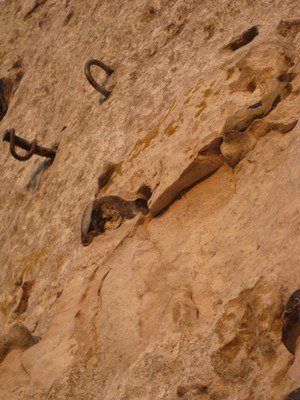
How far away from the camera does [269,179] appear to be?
290 cm

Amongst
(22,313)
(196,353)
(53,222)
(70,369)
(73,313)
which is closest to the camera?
(196,353)

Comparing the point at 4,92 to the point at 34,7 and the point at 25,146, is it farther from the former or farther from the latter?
the point at 25,146

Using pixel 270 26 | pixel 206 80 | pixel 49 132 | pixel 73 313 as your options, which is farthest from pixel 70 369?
pixel 49 132

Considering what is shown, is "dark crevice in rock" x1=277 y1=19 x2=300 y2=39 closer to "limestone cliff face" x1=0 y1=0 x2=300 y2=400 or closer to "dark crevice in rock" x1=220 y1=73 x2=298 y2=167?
"limestone cliff face" x1=0 y1=0 x2=300 y2=400

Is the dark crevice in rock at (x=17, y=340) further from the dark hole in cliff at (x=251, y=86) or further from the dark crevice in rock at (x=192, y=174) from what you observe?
the dark hole in cliff at (x=251, y=86)

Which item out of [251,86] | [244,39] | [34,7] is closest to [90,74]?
[244,39]

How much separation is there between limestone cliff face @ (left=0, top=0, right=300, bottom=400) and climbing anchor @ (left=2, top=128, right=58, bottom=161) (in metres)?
0.10

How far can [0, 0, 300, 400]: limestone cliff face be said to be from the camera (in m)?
2.57

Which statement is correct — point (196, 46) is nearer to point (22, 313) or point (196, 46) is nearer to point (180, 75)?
point (180, 75)

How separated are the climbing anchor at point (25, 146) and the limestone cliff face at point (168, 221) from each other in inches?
3.9

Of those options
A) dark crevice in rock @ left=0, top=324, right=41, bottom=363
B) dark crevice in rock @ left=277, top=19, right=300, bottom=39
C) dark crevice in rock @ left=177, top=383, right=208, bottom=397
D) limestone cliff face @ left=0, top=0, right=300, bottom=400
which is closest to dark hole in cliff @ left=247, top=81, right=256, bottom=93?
limestone cliff face @ left=0, top=0, right=300, bottom=400

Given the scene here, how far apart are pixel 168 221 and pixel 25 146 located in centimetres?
170

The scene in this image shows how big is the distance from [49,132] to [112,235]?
1761 millimetres

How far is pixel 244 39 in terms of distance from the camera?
3.77 meters
